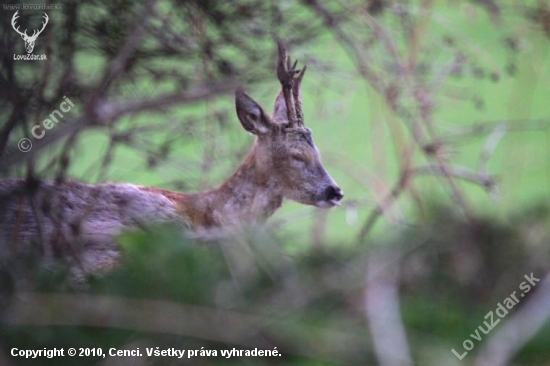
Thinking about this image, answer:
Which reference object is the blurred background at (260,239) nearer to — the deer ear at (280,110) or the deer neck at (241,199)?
the deer ear at (280,110)

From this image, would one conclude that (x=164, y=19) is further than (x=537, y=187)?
No

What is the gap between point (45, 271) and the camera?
183 cm

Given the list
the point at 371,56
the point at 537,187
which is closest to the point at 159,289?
the point at 371,56

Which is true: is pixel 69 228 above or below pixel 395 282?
above

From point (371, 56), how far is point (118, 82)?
1.29 m

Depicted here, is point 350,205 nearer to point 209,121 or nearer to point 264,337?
point 209,121

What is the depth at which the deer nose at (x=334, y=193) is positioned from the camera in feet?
14.6

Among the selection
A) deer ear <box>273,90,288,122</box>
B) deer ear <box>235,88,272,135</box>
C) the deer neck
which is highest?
deer ear <box>273,90,288,122</box>

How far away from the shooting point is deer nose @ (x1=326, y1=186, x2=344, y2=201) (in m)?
4.45

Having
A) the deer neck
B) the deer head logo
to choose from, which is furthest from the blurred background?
the deer neck

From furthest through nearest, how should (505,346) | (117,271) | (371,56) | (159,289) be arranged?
(371,56)
(117,271)
(159,289)
(505,346)

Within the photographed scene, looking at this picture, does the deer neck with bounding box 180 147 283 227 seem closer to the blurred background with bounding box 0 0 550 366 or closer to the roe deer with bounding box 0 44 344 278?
the roe deer with bounding box 0 44 344 278

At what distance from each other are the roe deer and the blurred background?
0.12 metres

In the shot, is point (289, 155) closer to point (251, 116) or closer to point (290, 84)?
point (251, 116)
